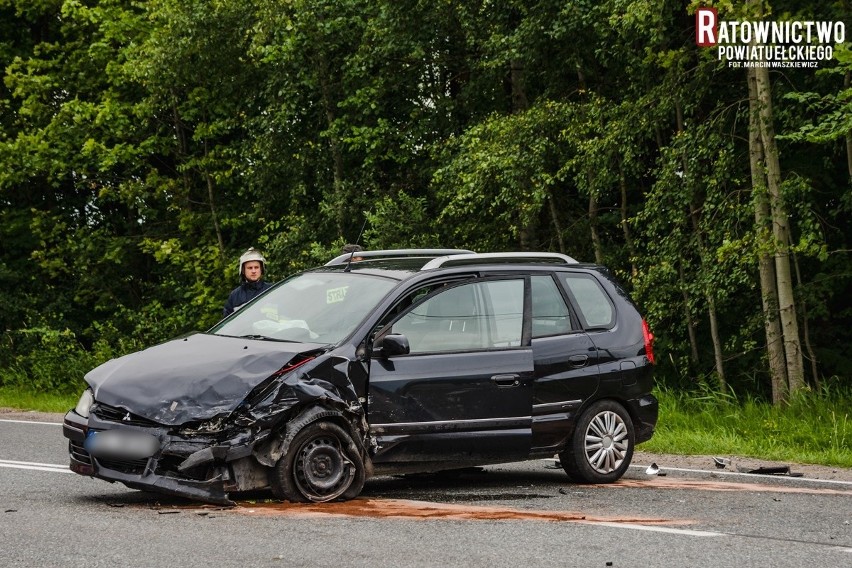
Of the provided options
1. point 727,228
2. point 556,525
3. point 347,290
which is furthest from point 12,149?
point 556,525

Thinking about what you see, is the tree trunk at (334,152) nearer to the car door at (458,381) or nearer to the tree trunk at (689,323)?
the tree trunk at (689,323)

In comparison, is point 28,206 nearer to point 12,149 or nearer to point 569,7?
point 12,149

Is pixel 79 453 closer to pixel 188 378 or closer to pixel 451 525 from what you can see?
pixel 188 378

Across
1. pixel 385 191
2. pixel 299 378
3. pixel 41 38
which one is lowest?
pixel 299 378

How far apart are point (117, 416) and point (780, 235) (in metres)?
9.94

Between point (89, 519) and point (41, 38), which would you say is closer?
point (89, 519)

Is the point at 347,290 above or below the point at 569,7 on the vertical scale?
below

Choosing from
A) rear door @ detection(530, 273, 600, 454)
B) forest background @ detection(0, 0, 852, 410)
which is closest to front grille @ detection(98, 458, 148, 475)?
rear door @ detection(530, 273, 600, 454)

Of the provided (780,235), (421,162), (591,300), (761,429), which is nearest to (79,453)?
(591,300)

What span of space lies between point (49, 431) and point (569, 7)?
9.65m

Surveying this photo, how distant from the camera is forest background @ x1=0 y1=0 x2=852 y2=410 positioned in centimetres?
1675

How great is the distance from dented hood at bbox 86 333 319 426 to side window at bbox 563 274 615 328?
2.53 meters

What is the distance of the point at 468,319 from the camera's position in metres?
9.29

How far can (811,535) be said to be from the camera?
7523mm
